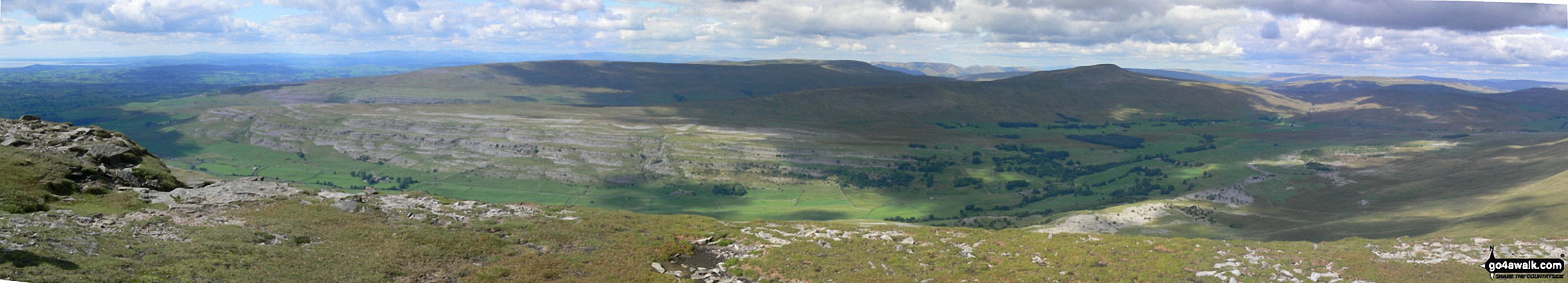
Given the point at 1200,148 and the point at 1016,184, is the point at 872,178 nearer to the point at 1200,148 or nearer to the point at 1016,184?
the point at 1016,184

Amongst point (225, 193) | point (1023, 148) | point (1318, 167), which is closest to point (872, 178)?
point (1023, 148)

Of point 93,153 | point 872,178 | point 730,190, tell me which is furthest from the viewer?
point 872,178

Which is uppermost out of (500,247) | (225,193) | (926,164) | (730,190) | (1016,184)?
(225,193)

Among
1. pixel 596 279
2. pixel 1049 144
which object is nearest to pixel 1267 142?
pixel 1049 144

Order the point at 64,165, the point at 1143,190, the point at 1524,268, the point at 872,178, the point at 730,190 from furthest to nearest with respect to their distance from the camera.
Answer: the point at 872,178
the point at 730,190
the point at 1143,190
the point at 64,165
the point at 1524,268

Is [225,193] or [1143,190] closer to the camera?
[225,193]

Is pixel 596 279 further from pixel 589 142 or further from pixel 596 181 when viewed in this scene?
pixel 589 142

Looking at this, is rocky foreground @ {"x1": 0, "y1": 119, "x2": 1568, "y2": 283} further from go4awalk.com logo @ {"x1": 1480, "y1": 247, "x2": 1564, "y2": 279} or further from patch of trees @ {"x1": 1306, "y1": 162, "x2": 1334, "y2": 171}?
patch of trees @ {"x1": 1306, "y1": 162, "x2": 1334, "y2": 171}
